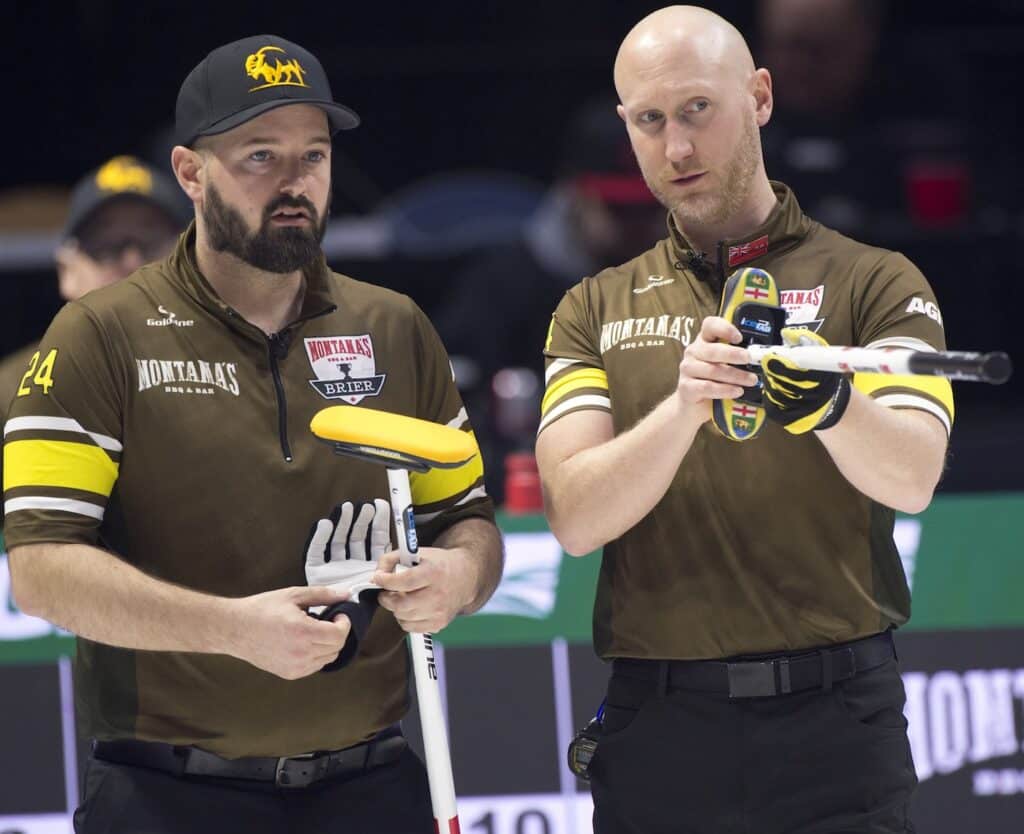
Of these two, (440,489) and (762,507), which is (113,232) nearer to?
(440,489)

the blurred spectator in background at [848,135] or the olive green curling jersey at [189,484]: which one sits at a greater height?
the blurred spectator in background at [848,135]

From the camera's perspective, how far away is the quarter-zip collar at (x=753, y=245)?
122 inches

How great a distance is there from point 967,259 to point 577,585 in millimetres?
2653

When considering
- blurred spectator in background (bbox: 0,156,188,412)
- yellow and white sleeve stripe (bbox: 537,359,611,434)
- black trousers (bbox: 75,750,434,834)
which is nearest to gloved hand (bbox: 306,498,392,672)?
black trousers (bbox: 75,750,434,834)

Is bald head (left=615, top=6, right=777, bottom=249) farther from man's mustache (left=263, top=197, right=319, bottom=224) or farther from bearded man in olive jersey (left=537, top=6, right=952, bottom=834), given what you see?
man's mustache (left=263, top=197, right=319, bottom=224)

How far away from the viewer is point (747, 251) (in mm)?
3109

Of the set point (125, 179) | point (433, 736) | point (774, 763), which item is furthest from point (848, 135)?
point (433, 736)

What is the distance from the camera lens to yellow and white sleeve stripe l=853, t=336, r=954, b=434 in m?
2.87

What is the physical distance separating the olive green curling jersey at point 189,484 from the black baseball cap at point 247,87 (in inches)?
11.9

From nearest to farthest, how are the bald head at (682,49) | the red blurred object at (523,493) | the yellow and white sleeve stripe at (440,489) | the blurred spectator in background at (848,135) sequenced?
the bald head at (682,49) → the yellow and white sleeve stripe at (440,489) → the red blurred object at (523,493) → the blurred spectator in background at (848,135)

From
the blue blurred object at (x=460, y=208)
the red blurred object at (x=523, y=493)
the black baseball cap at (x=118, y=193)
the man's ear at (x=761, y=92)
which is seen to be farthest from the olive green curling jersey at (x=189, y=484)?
the blue blurred object at (x=460, y=208)

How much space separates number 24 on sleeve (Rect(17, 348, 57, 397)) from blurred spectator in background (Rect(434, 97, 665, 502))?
291 centimetres

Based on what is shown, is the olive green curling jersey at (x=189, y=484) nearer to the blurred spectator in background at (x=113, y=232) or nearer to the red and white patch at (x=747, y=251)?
the red and white patch at (x=747, y=251)

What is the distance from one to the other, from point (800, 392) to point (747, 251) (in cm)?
63
